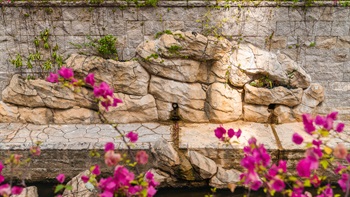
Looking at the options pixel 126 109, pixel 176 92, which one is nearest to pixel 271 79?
pixel 176 92

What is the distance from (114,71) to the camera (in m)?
5.31

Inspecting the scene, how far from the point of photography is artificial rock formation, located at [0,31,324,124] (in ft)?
17.3

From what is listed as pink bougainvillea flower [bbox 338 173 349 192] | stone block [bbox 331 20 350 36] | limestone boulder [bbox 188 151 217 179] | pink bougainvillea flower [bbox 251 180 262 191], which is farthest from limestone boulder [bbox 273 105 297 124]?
pink bougainvillea flower [bbox 251 180 262 191]

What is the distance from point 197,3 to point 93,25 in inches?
65.1

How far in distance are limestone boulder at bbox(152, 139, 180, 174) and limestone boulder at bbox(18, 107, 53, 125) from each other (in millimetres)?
2066

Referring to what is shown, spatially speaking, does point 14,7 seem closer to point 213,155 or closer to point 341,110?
point 213,155

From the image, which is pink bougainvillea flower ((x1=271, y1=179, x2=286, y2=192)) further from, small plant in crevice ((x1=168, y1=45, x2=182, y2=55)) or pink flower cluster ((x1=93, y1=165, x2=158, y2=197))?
small plant in crevice ((x1=168, y1=45, x2=182, y2=55))

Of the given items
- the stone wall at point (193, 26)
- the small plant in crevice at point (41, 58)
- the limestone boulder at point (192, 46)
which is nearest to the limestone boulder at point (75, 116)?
the small plant in crevice at point (41, 58)

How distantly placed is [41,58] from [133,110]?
5.61 feet

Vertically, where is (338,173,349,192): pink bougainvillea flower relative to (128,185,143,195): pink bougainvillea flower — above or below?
above

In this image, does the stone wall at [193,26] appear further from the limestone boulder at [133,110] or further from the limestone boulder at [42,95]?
the limestone boulder at [133,110]

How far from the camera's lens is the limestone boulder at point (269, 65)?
5.30 m

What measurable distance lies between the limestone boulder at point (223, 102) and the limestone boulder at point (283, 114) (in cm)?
59

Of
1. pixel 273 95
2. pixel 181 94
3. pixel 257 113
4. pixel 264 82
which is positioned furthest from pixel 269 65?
pixel 181 94
